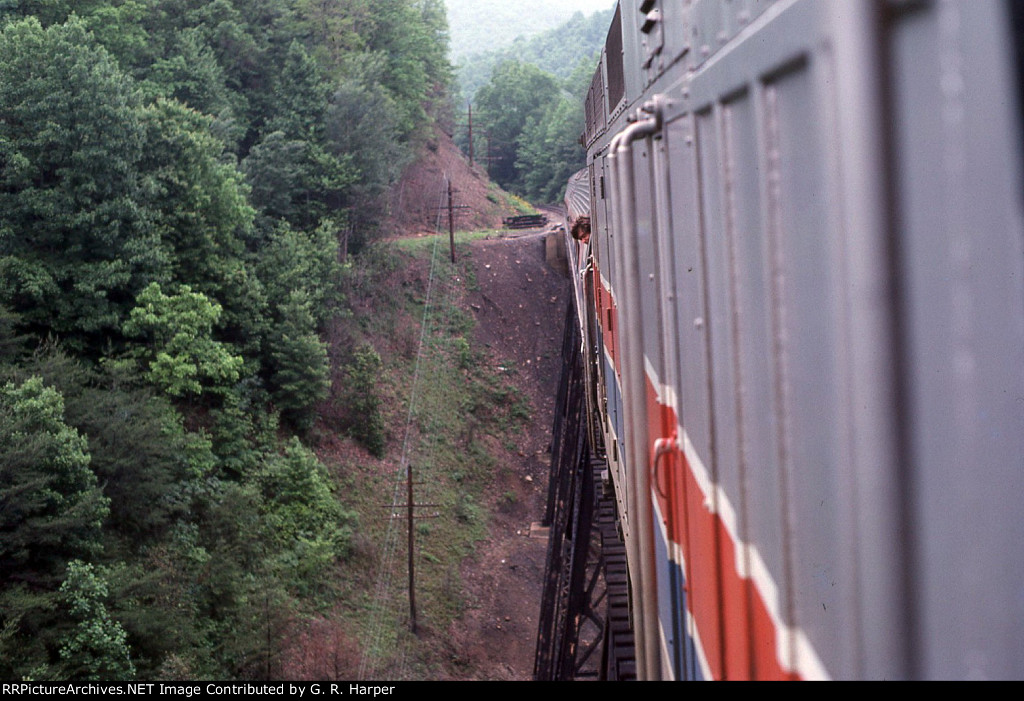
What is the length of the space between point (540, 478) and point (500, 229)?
15875 millimetres

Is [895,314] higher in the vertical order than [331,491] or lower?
higher

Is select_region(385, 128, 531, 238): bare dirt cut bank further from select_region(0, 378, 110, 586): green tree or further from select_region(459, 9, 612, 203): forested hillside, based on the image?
select_region(0, 378, 110, 586): green tree

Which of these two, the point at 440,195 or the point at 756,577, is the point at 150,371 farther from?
the point at 440,195

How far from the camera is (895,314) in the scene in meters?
0.86

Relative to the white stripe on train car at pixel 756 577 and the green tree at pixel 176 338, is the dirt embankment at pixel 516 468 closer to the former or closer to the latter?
the green tree at pixel 176 338

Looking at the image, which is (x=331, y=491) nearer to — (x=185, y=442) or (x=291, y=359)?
(x=291, y=359)

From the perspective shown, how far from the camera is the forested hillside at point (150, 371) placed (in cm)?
1120

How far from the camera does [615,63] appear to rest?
14.5 feet

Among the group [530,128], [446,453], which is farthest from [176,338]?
[530,128]

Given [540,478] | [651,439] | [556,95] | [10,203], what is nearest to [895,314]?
[651,439]

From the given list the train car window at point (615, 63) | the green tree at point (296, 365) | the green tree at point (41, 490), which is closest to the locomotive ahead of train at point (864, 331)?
the train car window at point (615, 63)

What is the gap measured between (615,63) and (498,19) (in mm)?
173133

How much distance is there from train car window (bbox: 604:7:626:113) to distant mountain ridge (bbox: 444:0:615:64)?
488 ft

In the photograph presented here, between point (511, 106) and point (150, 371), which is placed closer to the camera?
point (150, 371)
